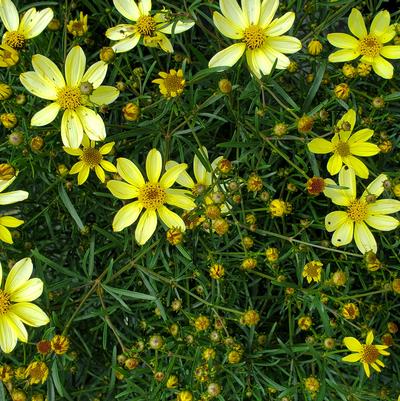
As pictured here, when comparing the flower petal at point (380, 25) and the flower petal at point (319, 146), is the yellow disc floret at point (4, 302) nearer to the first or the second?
the flower petal at point (319, 146)

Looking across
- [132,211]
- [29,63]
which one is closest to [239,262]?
[132,211]

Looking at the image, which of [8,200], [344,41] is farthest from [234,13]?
[8,200]

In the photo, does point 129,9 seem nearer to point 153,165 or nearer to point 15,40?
point 15,40

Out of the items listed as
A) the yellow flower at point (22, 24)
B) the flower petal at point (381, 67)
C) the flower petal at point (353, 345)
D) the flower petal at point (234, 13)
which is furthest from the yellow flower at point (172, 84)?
the flower petal at point (353, 345)

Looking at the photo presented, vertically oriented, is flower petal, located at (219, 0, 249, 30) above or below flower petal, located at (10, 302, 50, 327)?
above

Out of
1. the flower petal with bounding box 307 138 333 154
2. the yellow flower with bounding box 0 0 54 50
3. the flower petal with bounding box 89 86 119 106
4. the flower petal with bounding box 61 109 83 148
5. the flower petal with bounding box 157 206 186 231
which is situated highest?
the yellow flower with bounding box 0 0 54 50

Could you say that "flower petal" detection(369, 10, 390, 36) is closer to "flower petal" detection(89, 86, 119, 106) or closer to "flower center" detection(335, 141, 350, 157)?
"flower center" detection(335, 141, 350, 157)

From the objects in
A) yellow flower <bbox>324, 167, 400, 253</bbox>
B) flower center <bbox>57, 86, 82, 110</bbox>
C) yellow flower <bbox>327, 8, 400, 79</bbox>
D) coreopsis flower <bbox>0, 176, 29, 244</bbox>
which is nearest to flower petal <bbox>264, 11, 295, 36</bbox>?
yellow flower <bbox>327, 8, 400, 79</bbox>
